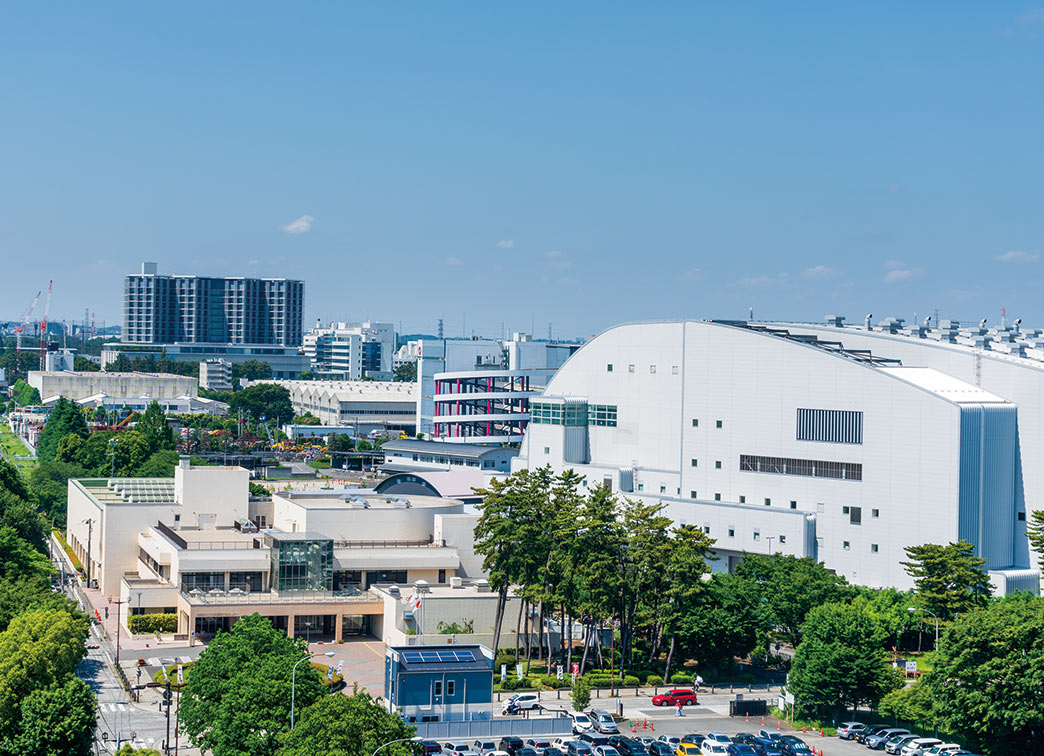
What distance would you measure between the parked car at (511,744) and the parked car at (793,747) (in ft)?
32.2

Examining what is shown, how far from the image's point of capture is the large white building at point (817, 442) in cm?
6906

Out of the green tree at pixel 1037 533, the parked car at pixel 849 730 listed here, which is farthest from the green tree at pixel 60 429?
the parked car at pixel 849 730

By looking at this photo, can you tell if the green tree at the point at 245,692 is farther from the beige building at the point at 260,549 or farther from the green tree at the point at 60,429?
the green tree at the point at 60,429

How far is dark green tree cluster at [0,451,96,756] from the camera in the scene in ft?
135

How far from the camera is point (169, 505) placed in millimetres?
76625

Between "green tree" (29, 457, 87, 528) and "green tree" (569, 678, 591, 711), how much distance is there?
62318mm

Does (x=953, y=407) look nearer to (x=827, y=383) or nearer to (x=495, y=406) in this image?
(x=827, y=383)

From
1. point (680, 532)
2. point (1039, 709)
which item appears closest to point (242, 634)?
point (680, 532)

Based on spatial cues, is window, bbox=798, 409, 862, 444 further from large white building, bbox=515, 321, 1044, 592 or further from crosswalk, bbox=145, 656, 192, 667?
crosswalk, bbox=145, 656, 192, 667

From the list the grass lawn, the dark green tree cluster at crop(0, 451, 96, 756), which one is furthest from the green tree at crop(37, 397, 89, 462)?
the dark green tree cluster at crop(0, 451, 96, 756)

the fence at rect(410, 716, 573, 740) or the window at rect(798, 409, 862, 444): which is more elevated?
the window at rect(798, 409, 862, 444)

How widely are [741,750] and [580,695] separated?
7.25 metres

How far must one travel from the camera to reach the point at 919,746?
48.1 m

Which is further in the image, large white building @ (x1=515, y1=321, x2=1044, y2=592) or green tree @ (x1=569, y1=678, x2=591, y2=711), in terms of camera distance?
large white building @ (x1=515, y1=321, x2=1044, y2=592)
